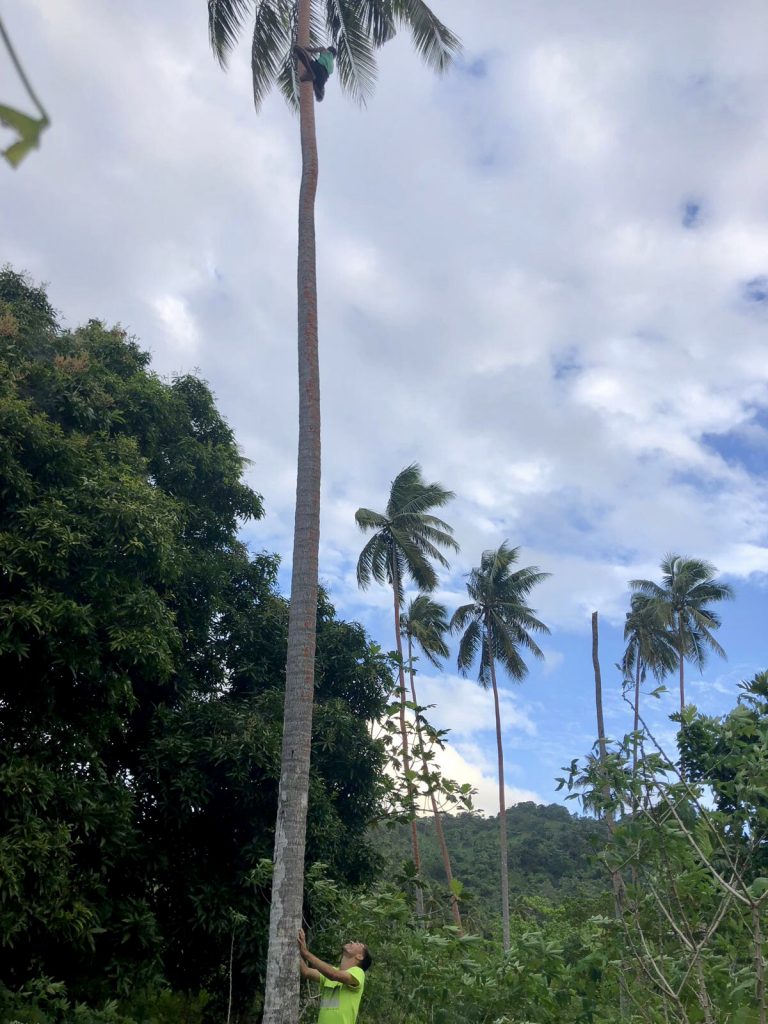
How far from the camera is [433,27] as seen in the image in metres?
10.9

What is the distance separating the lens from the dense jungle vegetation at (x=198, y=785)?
15.9 feet

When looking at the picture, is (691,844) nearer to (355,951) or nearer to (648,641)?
(355,951)

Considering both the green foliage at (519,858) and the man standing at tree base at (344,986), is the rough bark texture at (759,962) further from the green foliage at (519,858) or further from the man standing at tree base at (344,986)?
the green foliage at (519,858)

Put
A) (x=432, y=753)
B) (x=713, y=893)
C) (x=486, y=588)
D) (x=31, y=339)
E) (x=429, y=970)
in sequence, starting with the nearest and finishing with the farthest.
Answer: (x=713, y=893)
(x=429, y=970)
(x=432, y=753)
(x=31, y=339)
(x=486, y=588)

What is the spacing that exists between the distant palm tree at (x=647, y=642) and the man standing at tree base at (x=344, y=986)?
3021cm

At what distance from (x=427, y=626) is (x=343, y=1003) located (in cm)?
2598

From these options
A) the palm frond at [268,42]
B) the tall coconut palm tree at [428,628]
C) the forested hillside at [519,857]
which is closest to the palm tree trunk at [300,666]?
the palm frond at [268,42]

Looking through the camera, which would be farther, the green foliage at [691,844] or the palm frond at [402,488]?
the palm frond at [402,488]

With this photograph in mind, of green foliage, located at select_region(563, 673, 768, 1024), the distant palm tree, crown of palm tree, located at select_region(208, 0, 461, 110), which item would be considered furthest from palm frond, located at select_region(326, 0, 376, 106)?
the distant palm tree

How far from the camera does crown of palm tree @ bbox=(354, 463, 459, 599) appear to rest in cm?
2833

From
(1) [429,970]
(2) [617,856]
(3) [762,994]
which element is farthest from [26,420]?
(3) [762,994]

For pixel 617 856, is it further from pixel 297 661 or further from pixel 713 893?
pixel 297 661

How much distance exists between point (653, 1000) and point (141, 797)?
21.7ft

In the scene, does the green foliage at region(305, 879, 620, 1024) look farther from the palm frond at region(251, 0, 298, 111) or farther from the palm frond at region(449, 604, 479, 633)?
Result: the palm frond at region(449, 604, 479, 633)
